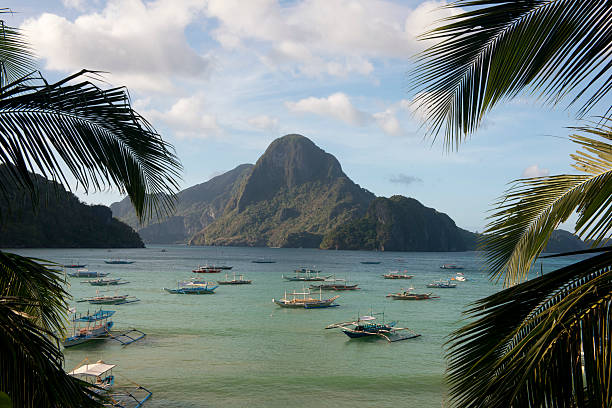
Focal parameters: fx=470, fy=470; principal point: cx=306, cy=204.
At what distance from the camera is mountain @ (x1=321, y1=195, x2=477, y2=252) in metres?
185

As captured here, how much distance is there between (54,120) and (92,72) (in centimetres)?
32

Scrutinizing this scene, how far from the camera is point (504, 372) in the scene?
189 centimetres

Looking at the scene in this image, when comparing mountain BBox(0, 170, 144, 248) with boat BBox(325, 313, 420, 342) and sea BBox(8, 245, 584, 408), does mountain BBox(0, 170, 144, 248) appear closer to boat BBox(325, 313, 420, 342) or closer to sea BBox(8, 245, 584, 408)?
sea BBox(8, 245, 584, 408)

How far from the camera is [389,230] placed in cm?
18538

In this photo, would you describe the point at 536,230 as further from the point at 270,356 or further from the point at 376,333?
the point at 376,333

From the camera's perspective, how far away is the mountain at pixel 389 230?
185 meters

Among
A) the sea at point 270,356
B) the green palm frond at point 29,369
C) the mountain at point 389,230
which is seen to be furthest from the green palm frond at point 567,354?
the mountain at point 389,230

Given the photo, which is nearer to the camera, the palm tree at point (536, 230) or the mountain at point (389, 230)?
the palm tree at point (536, 230)

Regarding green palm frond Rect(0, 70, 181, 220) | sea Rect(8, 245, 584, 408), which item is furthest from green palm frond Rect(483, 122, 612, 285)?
sea Rect(8, 245, 584, 408)

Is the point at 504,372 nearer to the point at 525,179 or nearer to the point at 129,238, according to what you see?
the point at 525,179

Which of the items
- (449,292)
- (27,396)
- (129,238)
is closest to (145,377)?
(27,396)

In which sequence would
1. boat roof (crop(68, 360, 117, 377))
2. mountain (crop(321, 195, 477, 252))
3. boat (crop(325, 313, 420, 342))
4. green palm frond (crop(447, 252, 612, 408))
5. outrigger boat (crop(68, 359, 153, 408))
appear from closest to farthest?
green palm frond (crop(447, 252, 612, 408)) → outrigger boat (crop(68, 359, 153, 408)) → boat roof (crop(68, 360, 117, 377)) → boat (crop(325, 313, 420, 342)) → mountain (crop(321, 195, 477, 252))

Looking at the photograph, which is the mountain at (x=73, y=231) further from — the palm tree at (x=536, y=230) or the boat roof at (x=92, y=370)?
the palm tree at (x=536, y=230)

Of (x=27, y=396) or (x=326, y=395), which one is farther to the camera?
(x=326, y=395)
